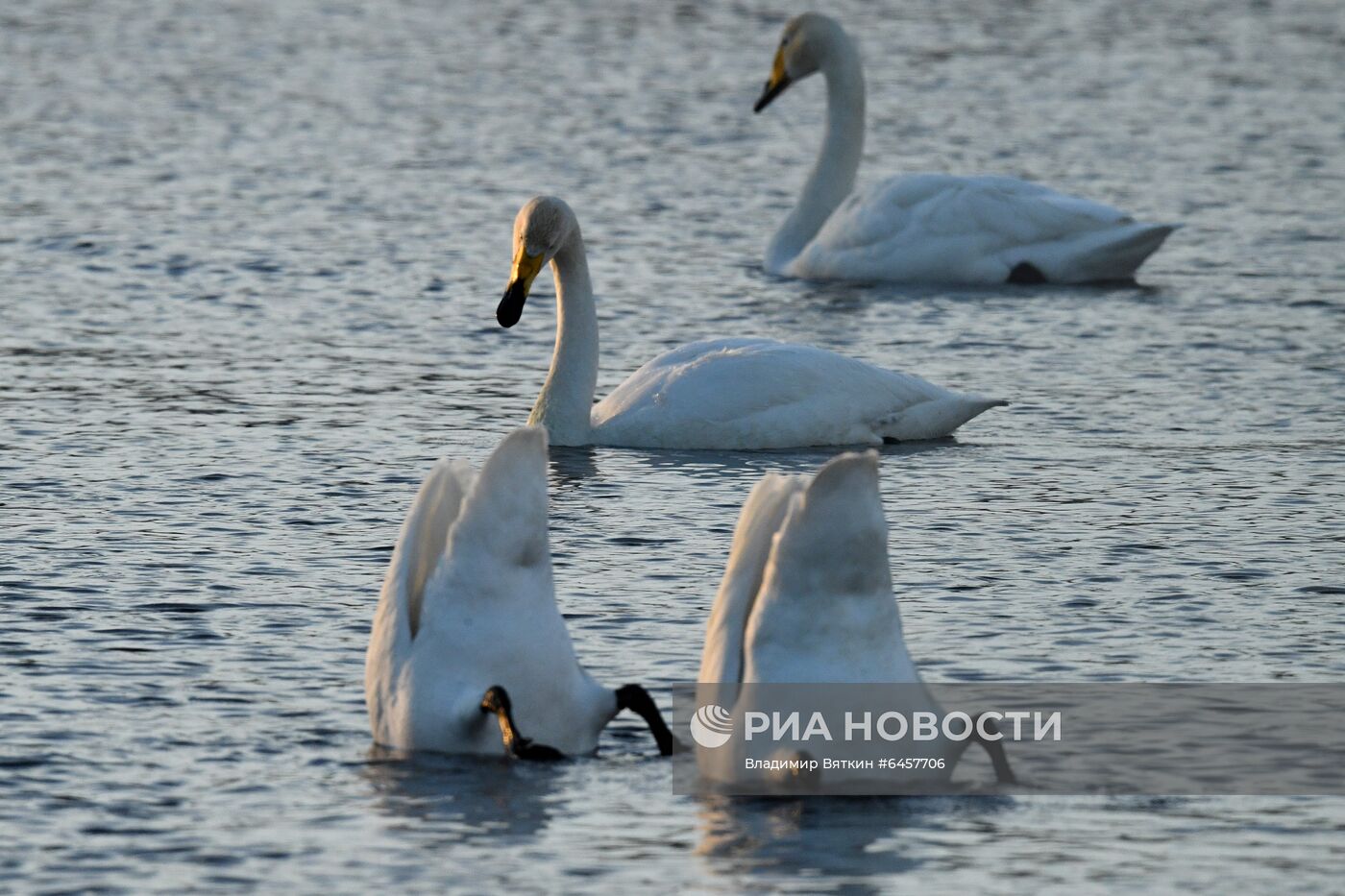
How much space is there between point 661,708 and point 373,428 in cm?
501

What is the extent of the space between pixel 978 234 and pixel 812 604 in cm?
1057

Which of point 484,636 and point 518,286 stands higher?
point 518,286

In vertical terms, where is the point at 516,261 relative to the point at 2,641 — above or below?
above

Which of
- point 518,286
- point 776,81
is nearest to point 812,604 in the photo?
point 518,286

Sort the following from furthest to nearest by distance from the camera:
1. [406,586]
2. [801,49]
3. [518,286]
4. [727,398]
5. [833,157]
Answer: [801,49], [833,157], [727,398], [518,286], [406,586]

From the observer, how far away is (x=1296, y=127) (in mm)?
23047

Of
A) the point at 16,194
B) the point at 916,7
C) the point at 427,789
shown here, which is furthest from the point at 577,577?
the point at 916,7

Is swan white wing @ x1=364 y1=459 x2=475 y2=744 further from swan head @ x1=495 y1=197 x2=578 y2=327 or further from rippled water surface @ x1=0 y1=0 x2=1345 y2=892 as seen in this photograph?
swan head @ x1=495 y1=197 x2=578 y2=327

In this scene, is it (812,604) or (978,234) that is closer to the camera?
(812,604)

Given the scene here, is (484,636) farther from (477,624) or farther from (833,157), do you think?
(833,157)

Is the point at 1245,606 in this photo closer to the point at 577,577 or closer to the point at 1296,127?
the point at 577,577

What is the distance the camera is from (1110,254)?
1722 centimetres

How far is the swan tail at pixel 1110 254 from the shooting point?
1711 centimetres

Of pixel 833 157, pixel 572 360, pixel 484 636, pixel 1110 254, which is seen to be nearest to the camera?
pixel 484 636
